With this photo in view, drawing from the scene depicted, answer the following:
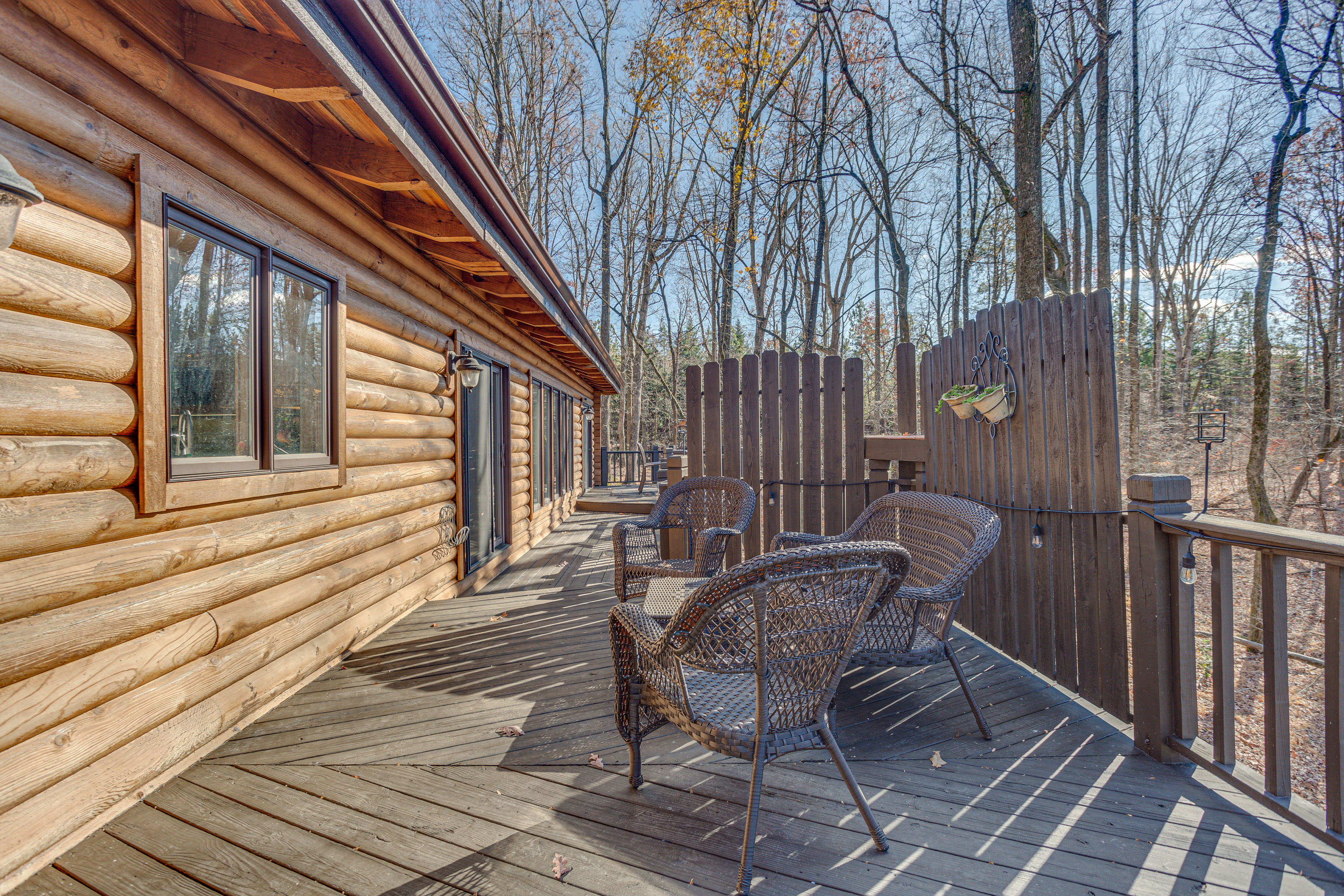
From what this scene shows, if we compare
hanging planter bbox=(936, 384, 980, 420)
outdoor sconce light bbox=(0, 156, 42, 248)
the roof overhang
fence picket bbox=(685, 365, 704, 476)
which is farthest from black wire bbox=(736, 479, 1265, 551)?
outdoor sconce light bbox=(0, 156, 42, 248)

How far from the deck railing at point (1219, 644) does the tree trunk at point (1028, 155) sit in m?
3.23

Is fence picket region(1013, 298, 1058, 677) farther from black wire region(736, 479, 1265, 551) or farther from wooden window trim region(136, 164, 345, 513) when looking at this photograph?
wooden window trim region(136, 164, 345, 513)

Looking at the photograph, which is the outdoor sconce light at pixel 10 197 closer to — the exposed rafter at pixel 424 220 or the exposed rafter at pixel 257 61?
the exposed rafter at pixel 257 61

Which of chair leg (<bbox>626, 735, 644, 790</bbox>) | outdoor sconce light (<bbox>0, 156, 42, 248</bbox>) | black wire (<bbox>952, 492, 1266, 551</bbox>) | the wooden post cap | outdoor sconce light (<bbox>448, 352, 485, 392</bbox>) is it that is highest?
outdoor sconce light (<bbox>448, 352, 485, 392</bbox>)

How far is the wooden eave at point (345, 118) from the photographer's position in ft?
5.78

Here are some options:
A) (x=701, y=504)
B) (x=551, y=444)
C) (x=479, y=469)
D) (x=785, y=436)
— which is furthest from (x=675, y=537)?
(x=551, y=444)

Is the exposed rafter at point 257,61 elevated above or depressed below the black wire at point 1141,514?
above

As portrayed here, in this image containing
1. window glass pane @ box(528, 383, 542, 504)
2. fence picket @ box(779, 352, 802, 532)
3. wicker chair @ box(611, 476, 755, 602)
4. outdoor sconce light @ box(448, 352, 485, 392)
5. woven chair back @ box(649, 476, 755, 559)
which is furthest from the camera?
window glass pane @ box(528, 383, 542, 504)

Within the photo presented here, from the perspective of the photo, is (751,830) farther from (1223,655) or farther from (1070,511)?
(1070,511)

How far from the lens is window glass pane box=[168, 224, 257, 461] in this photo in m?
2.02

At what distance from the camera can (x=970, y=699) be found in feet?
7.25

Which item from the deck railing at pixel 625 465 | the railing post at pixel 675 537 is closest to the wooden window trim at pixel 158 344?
the railing post at pixel 675 537

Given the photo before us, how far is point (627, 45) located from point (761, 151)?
12.5ft

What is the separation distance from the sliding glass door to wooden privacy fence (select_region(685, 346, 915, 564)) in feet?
5.93
